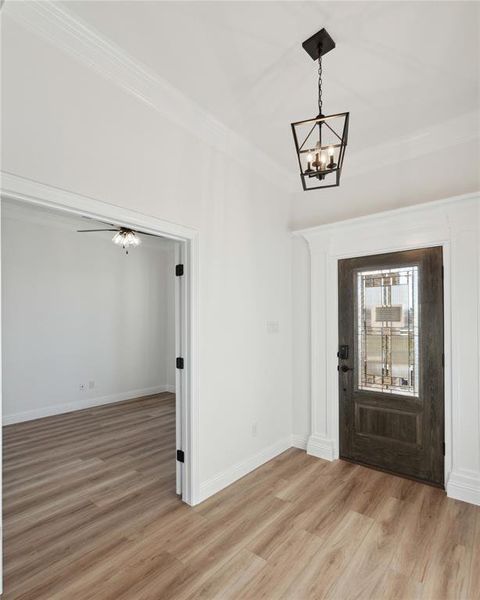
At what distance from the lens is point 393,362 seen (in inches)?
131

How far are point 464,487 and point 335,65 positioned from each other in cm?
351

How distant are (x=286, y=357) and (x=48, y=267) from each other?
4.04 meters

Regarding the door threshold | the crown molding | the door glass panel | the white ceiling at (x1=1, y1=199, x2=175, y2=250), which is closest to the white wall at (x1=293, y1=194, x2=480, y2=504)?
the door threshold

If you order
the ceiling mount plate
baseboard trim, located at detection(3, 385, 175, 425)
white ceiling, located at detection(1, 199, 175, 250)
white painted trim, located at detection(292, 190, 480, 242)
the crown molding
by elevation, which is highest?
the ceiling mount plate

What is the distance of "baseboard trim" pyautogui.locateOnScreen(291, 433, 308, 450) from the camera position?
3904mm

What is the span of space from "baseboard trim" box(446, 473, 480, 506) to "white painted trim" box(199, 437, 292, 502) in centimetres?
163

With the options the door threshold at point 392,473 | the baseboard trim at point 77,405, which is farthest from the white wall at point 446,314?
the baseboard trim at point 77,405

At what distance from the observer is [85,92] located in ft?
6.99

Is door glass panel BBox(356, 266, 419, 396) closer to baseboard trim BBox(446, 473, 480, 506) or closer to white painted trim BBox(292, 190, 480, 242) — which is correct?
white painted trim BBox(292, 190, 480, 242)

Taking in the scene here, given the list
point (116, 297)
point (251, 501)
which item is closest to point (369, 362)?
point (251, 501)

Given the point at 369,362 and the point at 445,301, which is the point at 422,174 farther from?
the point at 369,362

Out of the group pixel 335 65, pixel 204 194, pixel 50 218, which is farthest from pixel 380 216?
pixel 50 218

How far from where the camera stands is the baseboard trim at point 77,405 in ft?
16.2

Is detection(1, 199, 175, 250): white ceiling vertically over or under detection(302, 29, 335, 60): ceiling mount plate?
under
